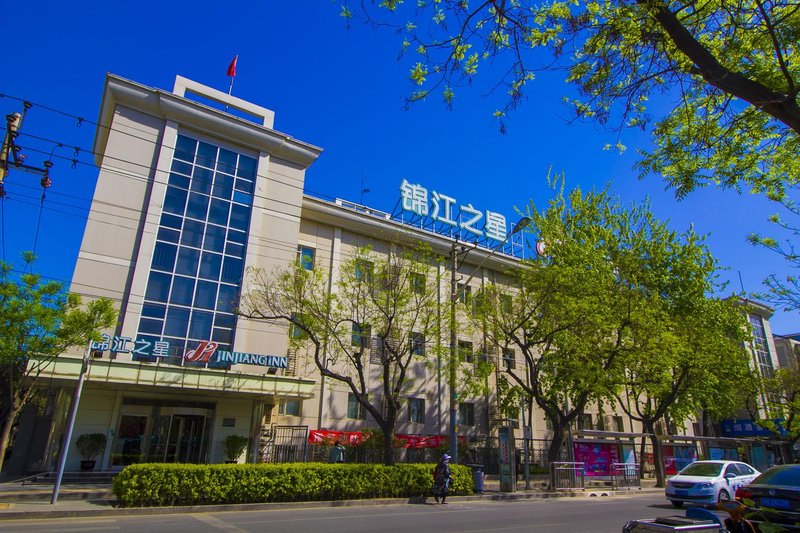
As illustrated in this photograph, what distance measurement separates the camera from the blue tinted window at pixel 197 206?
24.5m

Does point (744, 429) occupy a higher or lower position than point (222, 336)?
lower

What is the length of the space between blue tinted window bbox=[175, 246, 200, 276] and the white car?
68.7 feet

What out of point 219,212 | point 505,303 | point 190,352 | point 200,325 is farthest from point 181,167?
point 505,303

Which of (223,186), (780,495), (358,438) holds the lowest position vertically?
(780,495)

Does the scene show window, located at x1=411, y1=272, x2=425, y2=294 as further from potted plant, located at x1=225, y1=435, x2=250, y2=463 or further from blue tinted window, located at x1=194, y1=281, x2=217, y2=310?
potted plant, located at x1=225, y1=435, x2=250, y2=463

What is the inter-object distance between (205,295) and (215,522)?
46.7 ft

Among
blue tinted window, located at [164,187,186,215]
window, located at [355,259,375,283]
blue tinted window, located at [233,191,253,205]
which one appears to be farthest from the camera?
blue tinted window, located at [233,191,253,205]

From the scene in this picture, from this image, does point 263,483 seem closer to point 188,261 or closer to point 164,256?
point 188,261

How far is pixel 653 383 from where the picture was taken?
25609 millimetres

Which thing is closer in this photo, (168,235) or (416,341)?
(416,341)

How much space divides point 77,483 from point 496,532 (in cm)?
1571

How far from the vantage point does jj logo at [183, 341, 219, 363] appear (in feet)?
68.5

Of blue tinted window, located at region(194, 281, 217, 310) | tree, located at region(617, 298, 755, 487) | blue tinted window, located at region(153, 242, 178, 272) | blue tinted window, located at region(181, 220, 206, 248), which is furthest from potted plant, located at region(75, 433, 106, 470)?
tree, located at region(617, 298, 755, 487)

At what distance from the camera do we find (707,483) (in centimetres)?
1495
